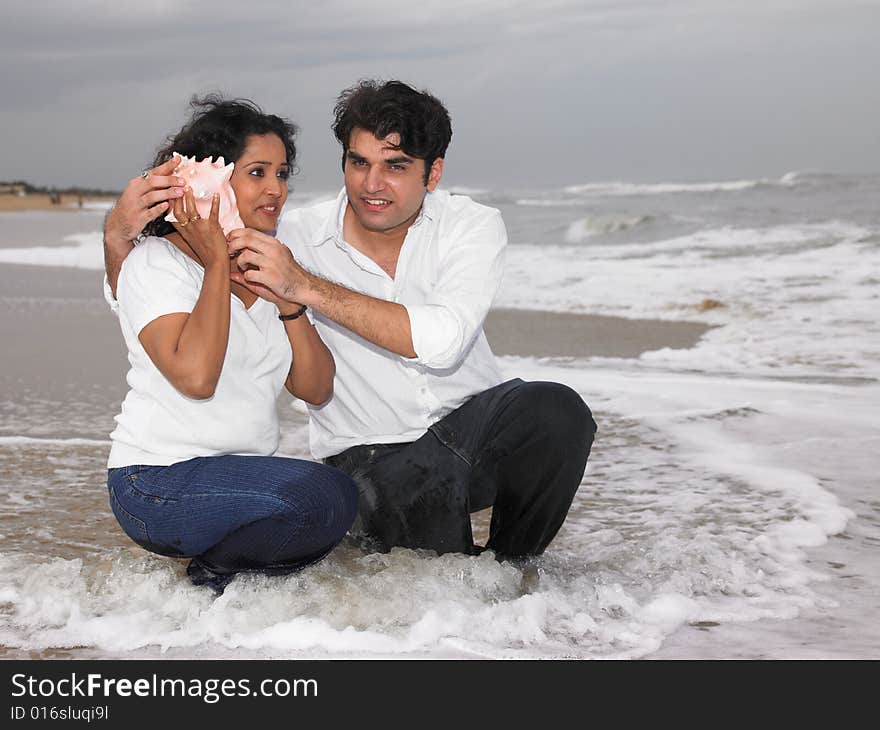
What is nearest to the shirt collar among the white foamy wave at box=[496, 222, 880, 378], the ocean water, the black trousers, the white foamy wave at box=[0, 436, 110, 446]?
the black trousers

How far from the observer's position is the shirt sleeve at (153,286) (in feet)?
8.05

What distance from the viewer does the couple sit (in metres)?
2.52

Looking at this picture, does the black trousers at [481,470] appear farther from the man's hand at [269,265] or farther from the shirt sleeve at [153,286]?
the shirt sleeve at [153,286]

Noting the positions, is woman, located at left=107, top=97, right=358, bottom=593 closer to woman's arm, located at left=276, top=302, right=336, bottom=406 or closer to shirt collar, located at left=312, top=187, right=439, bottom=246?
woman's arm, located at left=276, top=302, right=336, bottom=406

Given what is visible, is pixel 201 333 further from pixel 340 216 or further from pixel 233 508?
pixel 340 216

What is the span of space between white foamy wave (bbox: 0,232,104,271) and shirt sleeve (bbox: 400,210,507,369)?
10021 mm

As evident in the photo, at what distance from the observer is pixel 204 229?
249cm

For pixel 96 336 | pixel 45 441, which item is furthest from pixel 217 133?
pixel 96 336

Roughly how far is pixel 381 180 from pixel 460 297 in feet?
1.31

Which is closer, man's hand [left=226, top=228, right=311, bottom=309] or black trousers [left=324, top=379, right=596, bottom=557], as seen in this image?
man's hand [left=226, top=228, right=311, bottom=309]

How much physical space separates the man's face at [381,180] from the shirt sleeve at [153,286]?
64cm

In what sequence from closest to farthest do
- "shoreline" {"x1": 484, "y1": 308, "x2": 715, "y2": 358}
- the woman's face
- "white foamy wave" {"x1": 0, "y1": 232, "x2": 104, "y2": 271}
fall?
the woman's face
"shoreline" {"x1": 484, "y1": 308, "x2": 715, "y2": 358}
"white foamy wave" {"x1": 0, "y1": 232, "x2": 104, "y2": 271}

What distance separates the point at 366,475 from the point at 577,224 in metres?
17.0
